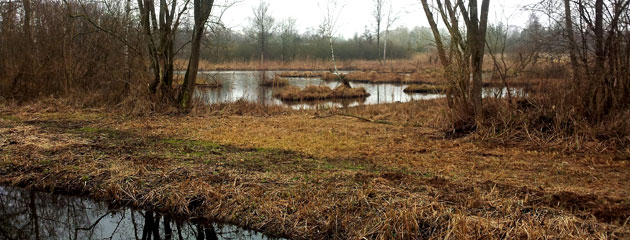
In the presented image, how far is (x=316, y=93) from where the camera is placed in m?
19.7

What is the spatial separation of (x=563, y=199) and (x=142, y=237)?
3702 millimetres

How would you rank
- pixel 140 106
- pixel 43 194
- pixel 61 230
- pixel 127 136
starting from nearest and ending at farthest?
pixel 61 230, pixel 43 194, pixel 127 136, pixel 140 106

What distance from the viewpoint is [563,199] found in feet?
13.0

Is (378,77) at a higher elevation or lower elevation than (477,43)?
lower

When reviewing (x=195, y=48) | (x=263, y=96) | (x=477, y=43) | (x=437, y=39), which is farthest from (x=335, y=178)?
(x=263, y=96)

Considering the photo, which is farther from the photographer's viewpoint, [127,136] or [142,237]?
[127,136]

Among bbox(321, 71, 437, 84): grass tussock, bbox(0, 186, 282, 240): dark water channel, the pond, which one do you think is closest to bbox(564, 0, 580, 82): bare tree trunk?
the pond

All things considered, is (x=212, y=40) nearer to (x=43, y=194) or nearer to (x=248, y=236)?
(x=43, y=194)

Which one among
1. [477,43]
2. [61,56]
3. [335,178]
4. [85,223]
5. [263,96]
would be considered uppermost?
[477,43]

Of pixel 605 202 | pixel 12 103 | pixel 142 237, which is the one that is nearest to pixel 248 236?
pixel 142 237

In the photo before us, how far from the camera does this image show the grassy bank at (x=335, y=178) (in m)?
3.62

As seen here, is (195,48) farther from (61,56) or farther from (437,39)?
(437,39)

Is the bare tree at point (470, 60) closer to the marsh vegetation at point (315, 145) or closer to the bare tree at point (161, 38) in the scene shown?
the marsh vegetation at point (315, 145)

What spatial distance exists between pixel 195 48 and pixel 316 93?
32.6 feet
